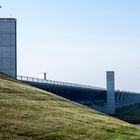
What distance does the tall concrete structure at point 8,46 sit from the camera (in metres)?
67.4

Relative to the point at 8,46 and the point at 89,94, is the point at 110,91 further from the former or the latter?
the point at 8,46

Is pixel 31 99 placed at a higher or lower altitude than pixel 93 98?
higher

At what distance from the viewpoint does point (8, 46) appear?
68188 millimetres

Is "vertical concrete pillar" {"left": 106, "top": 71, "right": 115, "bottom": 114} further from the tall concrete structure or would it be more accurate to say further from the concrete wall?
the tall concrete structure

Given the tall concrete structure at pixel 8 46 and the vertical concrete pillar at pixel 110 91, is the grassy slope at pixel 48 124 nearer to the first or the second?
the tall concrete structure at pixel 8 46

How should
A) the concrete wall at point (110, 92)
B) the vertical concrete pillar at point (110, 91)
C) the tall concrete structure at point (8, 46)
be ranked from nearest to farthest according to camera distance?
the tall concrete structure at point (8, 46)
the concrete wall at point (110, 92)
the vertical concrete pillar at point (110, 91)

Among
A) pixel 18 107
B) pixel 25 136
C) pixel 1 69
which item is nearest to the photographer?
pixel 25 136

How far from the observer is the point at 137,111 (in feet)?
561

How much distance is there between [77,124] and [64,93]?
274ft

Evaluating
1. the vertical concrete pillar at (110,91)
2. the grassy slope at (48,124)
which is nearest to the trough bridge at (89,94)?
the vertical concrete pillar at (110,91)

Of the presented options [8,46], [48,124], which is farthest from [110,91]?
[48,124]

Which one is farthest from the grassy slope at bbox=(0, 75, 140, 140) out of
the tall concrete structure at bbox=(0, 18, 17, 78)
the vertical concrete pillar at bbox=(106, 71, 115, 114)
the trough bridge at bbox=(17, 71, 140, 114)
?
the vertical concrete pillar at bbox=(106, 71, 115, 114)

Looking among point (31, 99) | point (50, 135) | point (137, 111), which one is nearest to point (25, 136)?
point (50, 135)

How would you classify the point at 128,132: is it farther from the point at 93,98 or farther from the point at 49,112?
the point at 93,98
